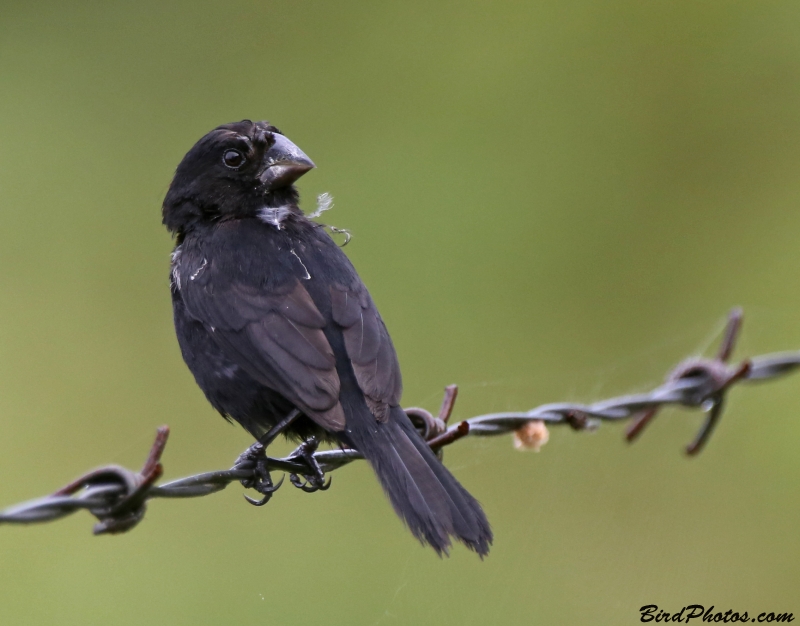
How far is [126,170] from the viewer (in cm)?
712

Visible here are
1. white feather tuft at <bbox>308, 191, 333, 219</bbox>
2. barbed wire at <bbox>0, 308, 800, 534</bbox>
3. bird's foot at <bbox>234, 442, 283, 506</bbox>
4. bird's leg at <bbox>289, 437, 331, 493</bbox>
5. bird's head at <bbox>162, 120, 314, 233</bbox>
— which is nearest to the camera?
barbed wire at <bbox>0, 308, 800, 534</bbox>

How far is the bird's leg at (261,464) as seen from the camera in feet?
9.71

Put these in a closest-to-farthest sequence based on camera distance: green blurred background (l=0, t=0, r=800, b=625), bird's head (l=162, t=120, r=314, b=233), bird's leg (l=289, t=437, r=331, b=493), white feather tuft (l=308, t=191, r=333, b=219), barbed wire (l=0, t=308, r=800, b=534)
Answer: barbed wire (l=0, t=308, r=800, b=534) → bird's leg (l=289, t=437, r=331, b=493) → bird's head (l=162, t=120, r=314, b=233) → white feather tuft (l=308, t=191, r=333, b=219) → green blurred background (l=0, t=0, r=800, b=625)

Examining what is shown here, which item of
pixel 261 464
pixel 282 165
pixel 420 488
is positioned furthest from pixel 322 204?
pixel 420 488

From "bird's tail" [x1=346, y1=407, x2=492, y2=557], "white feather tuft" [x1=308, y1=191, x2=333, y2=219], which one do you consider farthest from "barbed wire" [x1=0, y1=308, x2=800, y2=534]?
"white feather tuft" [x1=308, y1=191, x2=333, y2=219]

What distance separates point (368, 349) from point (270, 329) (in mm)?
320

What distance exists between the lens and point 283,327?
3.11 metres

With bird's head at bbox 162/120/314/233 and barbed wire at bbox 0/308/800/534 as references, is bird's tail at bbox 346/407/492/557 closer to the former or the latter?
barbed wire at bbox 0/308/800/534

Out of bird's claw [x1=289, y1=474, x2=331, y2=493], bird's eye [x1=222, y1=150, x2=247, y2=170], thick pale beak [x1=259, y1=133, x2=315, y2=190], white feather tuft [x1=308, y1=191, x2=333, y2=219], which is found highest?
bird's eye [x1=222, y1=150, x2=247, y2=170]

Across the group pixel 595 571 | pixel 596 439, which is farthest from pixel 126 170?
pixel 595 571

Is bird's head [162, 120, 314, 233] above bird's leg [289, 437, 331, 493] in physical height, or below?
above

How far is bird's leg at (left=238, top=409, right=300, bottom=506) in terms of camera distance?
2.96 m

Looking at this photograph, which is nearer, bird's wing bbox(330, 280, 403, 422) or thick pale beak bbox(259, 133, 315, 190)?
bird's wing bbox(330, 280, 403, 422)

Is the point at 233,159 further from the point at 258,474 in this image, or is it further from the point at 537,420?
the point at 537,420
